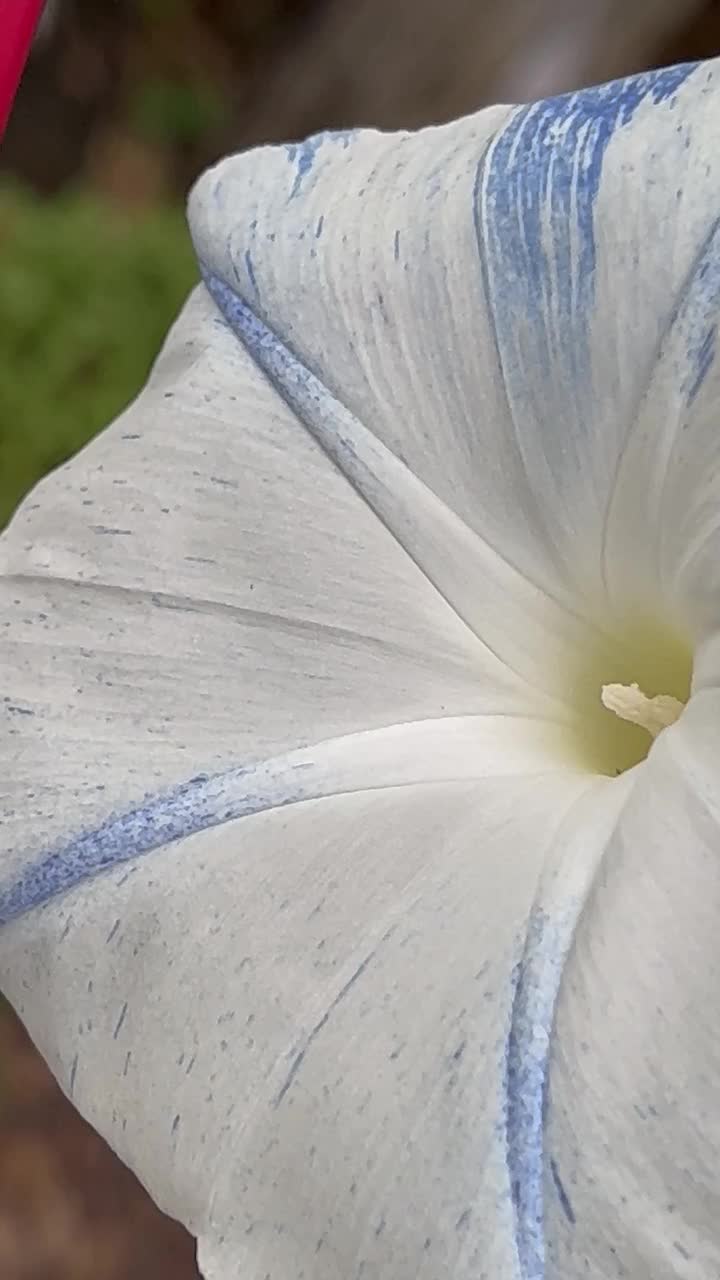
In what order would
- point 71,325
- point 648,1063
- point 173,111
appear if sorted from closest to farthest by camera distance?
point 648,1063
point 71,325
point 173,111

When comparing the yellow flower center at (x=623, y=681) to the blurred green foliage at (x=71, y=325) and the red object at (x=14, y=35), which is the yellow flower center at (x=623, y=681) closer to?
the red object at (x=14, y=35)

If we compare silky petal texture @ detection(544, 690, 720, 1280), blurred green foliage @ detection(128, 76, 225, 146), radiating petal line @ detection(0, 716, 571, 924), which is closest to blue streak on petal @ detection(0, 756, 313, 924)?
radiating petal line @ detection(0, 716, 571, 924)

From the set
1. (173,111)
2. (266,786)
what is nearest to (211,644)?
(266,786)

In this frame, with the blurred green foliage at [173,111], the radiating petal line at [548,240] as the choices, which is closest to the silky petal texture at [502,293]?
the radiating petal line at [548,240]

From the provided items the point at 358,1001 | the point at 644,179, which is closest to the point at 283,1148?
the point at 358,1001

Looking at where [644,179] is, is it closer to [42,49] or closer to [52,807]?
[52,807]

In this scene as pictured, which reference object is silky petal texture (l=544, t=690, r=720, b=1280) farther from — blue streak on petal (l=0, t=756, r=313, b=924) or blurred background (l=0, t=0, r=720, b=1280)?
blurred background (l=0, t=0, r=720, b=1280)

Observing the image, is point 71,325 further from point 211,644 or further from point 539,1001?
point 539,1001
